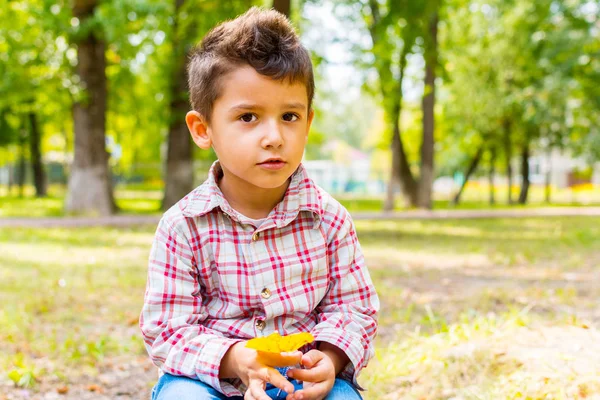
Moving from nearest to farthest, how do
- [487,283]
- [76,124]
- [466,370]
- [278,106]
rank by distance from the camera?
[278,106] < [466,370] < [487,283] < [76,124]

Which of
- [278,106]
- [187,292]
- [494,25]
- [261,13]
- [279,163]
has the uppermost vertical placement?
[494,25]

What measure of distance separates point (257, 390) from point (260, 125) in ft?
2.55

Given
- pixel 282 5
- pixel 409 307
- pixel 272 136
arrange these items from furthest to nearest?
pixel 282 5
pixel 409 307
pixel 272 136

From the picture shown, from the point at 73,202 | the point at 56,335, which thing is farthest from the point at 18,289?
the point at 73,202

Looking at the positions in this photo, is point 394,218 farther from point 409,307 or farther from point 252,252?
point 252,252

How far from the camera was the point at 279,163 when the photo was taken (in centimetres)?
204

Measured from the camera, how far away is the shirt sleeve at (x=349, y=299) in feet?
6.84

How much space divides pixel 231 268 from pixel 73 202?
1307cm

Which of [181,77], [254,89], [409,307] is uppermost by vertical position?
[181,77]

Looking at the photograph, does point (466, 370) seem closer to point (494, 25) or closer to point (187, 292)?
point (187, 292)

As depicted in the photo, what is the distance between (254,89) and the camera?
78.3 inches

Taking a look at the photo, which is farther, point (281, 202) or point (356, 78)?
point (356, 78)

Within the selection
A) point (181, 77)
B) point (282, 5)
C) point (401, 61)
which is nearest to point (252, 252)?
point (282, 5)

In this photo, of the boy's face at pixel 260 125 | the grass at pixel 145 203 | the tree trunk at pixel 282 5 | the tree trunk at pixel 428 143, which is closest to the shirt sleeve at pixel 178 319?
the boy's face at pixel 260 125
